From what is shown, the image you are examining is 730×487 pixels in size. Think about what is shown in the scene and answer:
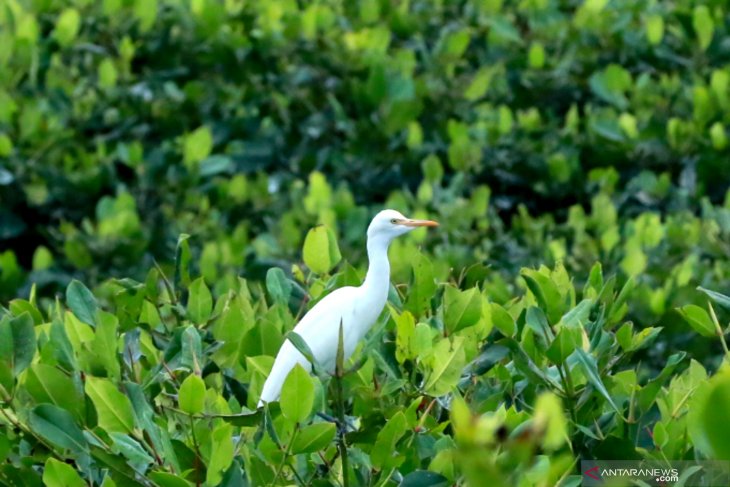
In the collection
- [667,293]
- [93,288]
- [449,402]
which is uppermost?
[449,402]

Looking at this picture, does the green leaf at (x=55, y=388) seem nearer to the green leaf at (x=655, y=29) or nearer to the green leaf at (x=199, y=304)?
the green leaf at (x=199, y=304)

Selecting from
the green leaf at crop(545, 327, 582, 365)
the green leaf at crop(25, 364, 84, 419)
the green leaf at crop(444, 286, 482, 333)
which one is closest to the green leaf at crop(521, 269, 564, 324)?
the green leaf at crop(444, 286, 482, 333)

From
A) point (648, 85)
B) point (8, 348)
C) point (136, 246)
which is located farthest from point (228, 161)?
point (8, 348)

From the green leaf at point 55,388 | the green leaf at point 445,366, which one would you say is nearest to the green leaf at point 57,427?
the green leaf at point 55,388

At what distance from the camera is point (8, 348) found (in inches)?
103

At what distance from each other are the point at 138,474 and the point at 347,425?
14.8 inches

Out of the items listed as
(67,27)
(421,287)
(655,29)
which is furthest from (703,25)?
(421,287)

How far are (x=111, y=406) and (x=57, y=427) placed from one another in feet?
0.32

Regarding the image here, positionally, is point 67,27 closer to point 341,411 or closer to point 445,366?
point 445,366

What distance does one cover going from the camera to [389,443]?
2297 mm

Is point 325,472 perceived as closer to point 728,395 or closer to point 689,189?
point 728,395

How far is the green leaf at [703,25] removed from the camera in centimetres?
645

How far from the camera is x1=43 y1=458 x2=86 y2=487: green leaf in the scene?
229 centimetres

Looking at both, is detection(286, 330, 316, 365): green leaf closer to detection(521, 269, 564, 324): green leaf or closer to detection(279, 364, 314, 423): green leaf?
detection(279, 364, 314, 423): green leaf
